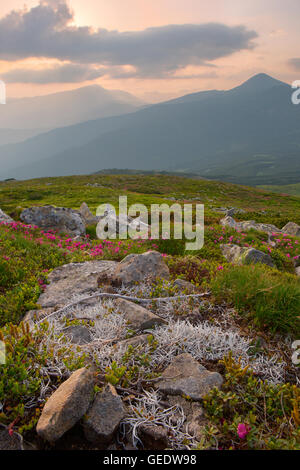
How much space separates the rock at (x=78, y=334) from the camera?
15.7 feet

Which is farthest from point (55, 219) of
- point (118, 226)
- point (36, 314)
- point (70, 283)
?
point (36, 314)

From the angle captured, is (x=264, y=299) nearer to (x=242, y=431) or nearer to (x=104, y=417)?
(x=242, y=431)

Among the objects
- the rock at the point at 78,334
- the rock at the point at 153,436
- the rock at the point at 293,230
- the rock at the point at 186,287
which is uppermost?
the rock at the point at 186,287

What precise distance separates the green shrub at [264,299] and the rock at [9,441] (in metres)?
3.71

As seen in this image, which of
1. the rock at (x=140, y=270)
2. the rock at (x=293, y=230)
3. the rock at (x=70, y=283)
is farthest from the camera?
the rock at (x=293, y=230)

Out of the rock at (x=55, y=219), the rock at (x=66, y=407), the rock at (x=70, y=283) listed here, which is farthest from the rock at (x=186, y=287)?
the rock at (x=55, y=219)

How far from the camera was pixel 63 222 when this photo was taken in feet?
59.7

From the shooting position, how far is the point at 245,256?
1028cm

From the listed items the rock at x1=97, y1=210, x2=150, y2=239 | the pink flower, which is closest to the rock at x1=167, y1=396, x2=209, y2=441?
the pink flower

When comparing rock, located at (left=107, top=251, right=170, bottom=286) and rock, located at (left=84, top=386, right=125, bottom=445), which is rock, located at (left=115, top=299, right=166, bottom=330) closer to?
rock, located at (left=107, top=251, right=170, bottom=286)

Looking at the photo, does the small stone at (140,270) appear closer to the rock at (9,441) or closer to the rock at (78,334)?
the rock at (78,334)

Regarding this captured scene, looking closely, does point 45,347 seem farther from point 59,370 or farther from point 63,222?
point 63,222

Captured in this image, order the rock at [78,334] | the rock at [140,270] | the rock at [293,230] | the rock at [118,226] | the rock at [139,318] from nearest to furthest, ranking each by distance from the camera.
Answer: the rock at [78,334] → the rock at [139,318] → the rock at [140,270] → the rock at [118,226] → the rock at [293,230]

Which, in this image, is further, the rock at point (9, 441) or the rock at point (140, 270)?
the rock at point (140, 270)
